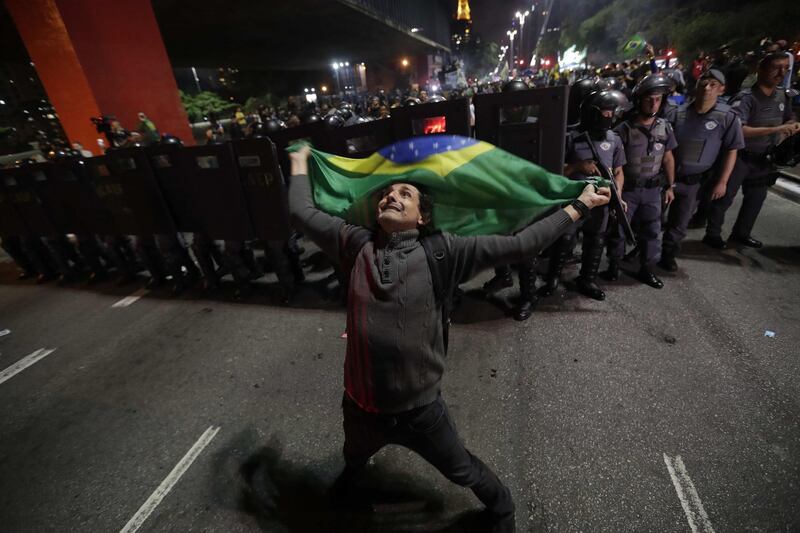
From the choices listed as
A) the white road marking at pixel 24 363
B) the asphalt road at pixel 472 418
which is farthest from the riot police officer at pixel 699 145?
the white road marking at pixel 24 363

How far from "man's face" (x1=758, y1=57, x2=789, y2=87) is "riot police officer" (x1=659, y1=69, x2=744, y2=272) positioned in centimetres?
55

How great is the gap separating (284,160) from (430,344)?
13.7 ft

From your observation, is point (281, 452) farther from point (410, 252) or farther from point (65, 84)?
point (65, 84)

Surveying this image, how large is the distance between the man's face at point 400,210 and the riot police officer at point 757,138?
4.83m

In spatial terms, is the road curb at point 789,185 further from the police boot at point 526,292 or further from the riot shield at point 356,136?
the riot shield at point 356,136

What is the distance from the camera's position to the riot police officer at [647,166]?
Result: 155 inches

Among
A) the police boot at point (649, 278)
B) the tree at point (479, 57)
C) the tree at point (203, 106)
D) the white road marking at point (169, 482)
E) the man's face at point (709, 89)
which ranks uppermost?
the tree at point (479, 57)

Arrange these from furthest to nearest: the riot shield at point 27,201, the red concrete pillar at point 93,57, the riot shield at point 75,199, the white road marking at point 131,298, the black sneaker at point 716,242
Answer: the red concrete pillar at point 93,57 < the riot shield at point 27,201 < the white road marking at point 131,298 < the riot shield at point 75,199 < the black sneaker at point 716,242

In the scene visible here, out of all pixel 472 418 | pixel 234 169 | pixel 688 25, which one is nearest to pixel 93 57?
pixel 234 169

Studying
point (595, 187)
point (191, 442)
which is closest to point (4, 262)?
point (191, 442)

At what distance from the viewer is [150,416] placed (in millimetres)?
3281

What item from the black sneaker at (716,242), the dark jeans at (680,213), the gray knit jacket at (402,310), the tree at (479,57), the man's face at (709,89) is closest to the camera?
the gray knit jacket at (402,310)

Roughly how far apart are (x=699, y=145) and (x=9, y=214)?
11077 mm

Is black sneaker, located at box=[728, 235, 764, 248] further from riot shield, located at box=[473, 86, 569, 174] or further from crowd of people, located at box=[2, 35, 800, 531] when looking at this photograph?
riot shield, located at box=[473, 86, 569, 174]
